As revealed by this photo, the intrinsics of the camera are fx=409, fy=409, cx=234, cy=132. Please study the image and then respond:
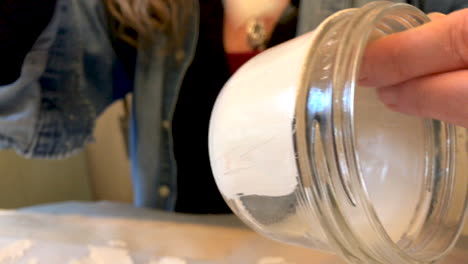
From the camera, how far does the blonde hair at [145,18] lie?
40 centimetres

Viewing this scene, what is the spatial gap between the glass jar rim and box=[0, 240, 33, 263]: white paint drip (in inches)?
8.5

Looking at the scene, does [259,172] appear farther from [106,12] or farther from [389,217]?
[106,12]

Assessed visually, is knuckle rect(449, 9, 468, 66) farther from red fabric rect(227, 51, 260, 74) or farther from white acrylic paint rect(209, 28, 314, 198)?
red fabric rect(227, 51, 260, 74)

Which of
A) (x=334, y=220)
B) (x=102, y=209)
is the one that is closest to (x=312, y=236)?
(x=334, y=220)

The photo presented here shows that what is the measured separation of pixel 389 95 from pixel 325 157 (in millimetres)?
64

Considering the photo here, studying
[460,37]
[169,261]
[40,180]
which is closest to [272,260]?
[169,261]

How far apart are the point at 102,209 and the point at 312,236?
0.75 ft

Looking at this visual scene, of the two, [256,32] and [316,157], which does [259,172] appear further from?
[256,32]

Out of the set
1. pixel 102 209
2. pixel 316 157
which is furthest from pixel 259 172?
pixel 102 209

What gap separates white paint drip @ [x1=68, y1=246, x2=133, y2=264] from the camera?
0.27 meters

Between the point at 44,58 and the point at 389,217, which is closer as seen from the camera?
the point at 389,217

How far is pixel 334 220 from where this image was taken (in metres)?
0.17

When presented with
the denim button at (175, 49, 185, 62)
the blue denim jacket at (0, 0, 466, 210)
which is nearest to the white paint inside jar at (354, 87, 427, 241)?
the blue denim jacket at (0, 0, 466, 210)

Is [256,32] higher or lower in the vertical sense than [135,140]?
higher
